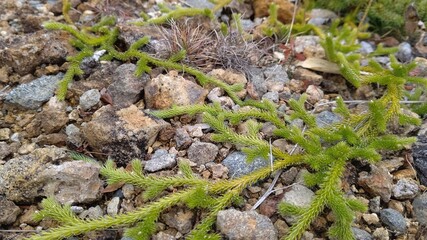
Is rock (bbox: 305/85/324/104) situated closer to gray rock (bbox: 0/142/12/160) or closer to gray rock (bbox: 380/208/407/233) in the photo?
gray rock (bbox: 380/208/407/233)

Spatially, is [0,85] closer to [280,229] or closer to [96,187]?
[96,187]

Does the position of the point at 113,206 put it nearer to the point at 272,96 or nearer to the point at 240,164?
the point at 240,164

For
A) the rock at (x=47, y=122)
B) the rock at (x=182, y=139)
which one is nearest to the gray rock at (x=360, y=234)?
the rock at (x=182, y=139)

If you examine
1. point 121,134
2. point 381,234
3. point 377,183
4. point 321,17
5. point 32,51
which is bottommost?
point 381,234

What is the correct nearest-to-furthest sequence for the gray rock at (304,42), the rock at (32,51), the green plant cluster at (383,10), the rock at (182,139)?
1. the rock at (182,139)
2. the rock at (32,51)
3. the gray rock at (304,42)
4. the green plant cluster at (383,10)

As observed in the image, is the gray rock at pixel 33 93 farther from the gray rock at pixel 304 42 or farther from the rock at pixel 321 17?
the rock at pixel 321 17

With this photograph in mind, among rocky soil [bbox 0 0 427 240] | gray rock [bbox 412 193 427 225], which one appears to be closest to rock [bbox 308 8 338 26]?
rocky soil [bbox 0 0 427 240]

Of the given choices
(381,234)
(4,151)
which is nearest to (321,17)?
(381,234)
